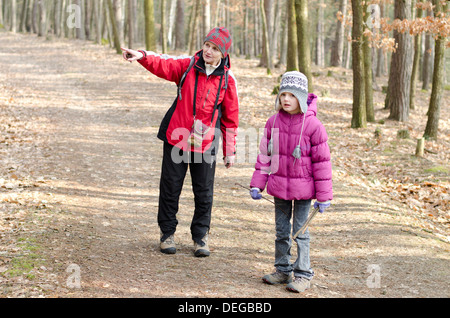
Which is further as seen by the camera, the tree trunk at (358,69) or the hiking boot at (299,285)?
the tree trunk at (358,69)

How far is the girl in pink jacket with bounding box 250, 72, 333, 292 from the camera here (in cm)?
408

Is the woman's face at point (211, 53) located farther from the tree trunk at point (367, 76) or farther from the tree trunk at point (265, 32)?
the tree trunk at point (265, 32)

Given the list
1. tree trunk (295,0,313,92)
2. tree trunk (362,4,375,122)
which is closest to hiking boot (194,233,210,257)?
tree trunk (295,0,313,92)

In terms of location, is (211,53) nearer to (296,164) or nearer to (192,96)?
(192,96)

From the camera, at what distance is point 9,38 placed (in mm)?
33594

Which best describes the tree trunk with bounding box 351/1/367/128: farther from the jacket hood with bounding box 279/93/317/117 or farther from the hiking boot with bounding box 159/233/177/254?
the hiking boot with bounding box 159/233/177/254

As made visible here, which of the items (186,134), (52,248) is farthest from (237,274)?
(52,248)

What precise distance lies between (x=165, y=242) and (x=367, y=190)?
4.86 metres

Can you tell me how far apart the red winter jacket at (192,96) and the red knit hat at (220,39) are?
0.51ft

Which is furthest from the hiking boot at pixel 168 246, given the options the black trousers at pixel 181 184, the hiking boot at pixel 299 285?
the hiking boot at pixel 299 285

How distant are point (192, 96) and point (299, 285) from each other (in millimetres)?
2128

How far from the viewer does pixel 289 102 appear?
4082 millimetres

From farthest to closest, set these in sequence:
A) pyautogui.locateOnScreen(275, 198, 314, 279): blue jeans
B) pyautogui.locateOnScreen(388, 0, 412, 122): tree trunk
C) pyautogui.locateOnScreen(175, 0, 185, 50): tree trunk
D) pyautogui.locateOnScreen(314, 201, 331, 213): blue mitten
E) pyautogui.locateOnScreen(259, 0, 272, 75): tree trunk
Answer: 1. pyautogui.locateOnScreen(175, 0, 185, 50): tree trunk
2. pyautogui.locateOnScreen(259, 0, 272, 75): tree trunk
3. pyautogui.locateOnScreen(388, 0, 412, 122): tree trunk
4. pyautogui.locateOnScreen(275, 198, 314, 279): blue jeans
5. pyautogui.locateOnScreen(314, 201, 331, 213): blue mitten

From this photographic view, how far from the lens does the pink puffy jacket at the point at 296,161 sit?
407 centimetres
